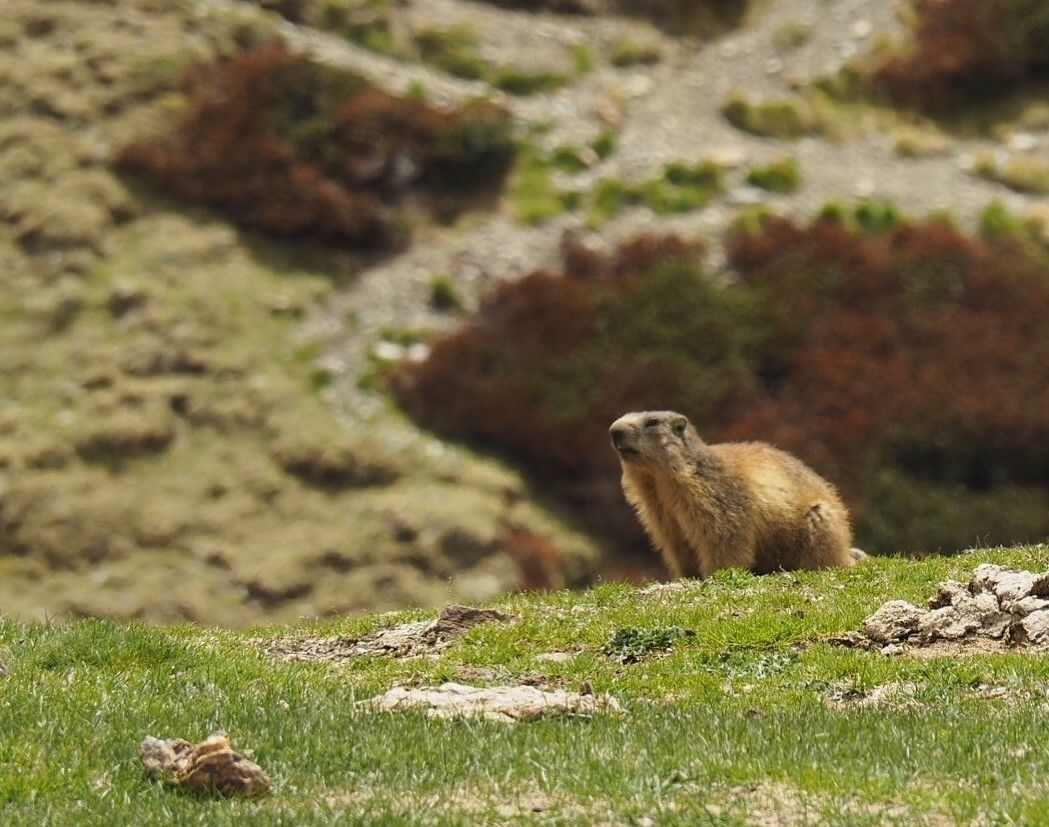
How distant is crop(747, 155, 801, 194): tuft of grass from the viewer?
120ft

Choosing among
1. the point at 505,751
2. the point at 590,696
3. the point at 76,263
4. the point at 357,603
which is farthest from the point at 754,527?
the point at 76,263

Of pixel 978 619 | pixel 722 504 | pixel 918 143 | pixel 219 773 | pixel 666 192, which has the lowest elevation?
pixel 666 192

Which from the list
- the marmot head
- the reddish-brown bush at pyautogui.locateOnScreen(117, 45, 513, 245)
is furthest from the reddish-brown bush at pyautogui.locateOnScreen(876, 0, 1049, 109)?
the marmot head

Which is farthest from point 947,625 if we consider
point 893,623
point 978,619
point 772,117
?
point 772,117

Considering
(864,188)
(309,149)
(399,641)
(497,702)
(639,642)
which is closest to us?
(497,702)

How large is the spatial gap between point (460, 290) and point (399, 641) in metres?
19.5

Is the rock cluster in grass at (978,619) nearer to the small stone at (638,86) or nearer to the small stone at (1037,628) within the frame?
the small stone at (1037,628)

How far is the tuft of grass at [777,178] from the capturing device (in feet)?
120

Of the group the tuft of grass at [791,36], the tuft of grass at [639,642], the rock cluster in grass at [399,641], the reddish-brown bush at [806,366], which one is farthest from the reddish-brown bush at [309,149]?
the tuft of grass at [639,642]

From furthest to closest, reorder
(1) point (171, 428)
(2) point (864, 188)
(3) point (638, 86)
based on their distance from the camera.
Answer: (3) point (638, 86), (2) point (864, 188), (1) point (171, 428)

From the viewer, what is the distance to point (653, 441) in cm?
1794

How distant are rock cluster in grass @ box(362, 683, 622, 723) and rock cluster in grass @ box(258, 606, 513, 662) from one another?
2.56m

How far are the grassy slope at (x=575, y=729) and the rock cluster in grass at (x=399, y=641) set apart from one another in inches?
12.0

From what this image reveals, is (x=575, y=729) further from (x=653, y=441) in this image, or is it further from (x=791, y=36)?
(x=791, y=36)
